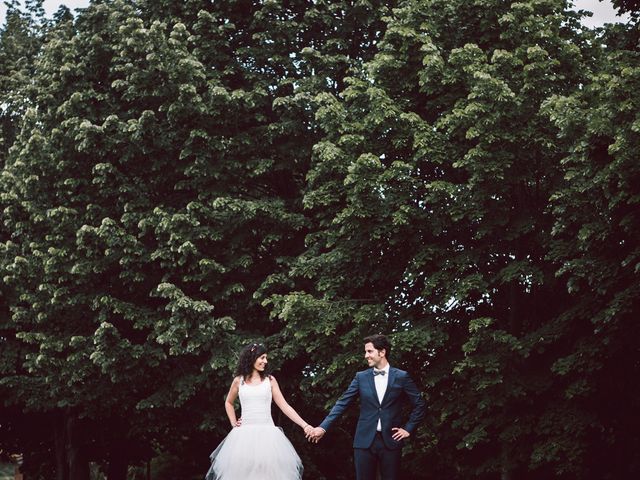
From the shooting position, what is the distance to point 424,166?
19234 mm

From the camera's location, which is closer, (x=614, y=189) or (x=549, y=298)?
(x=614, y=189)

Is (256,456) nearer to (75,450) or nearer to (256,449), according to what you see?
(256,449)

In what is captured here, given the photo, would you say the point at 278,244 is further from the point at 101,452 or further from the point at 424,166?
the point at 101,452

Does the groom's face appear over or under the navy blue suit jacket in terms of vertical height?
over

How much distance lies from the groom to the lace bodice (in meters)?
1.06

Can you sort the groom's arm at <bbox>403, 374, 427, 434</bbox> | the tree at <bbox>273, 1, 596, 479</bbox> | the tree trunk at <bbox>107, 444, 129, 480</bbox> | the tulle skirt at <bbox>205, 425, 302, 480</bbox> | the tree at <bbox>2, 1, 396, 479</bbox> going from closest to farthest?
the groom's arm at <bbox>403, 374, 427, 434</bbox> < the tulle skirt at <bbox>205, 425, 302, 480</bbox> < the tree at <bbox>273, 1, 596, 479</bbox> < the tree at <bbox>2, 1, 396, 479</bbox> < the tree trunk at <bbox>107, 444, 129, 480</bbox>

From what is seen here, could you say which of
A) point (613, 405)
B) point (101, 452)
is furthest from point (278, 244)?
point (101, 452)

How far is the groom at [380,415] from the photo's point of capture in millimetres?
9469

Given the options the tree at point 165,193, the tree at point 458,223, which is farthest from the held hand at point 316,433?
the tree at point 165,193

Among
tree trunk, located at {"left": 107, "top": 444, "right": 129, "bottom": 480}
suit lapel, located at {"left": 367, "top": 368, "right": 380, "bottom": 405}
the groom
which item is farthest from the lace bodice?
tree trunk, located at {"left": 107, "top": 444, "right": 129, "bottom": 480}

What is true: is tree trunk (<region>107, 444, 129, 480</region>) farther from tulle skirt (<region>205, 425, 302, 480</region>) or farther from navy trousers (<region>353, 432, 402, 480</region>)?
navy trousers (<region>353, 432, 402, 480</region>)

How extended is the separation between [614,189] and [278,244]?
9.01 metres

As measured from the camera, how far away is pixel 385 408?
9523 mm

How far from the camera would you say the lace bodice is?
1050 cm
